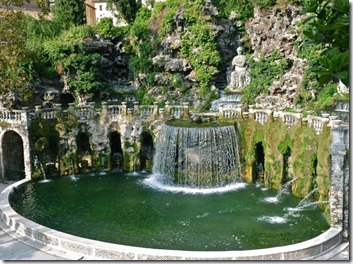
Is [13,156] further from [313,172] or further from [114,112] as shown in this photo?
[313,172]

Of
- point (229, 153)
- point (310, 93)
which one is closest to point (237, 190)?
point (229, 153)

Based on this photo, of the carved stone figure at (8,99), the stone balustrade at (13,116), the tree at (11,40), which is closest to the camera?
the tree at (11,40)

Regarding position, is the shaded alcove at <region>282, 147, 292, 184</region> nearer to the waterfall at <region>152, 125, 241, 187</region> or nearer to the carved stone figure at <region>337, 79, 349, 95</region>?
the waterfall at <region>152, 125, 241, 187</region>

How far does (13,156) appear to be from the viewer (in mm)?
22516

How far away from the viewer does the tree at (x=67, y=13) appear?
32.5 meters

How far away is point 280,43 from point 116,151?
12.0 meters

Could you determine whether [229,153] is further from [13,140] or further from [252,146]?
[13,140]

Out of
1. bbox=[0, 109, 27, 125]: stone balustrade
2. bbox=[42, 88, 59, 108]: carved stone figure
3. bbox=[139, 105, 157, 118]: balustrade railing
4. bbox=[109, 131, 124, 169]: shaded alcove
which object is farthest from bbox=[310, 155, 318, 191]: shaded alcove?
bbox=[42, 88, 59, 108]: carved stone figure

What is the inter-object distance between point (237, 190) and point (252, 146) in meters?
2.36

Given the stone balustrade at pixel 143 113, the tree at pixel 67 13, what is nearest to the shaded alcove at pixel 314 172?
the stone balustrade at pixel 143 113

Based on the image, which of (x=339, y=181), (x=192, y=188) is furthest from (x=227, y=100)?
(x=339, y=181)

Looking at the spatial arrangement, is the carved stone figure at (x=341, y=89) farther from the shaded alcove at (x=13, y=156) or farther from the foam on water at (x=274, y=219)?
the shaded alcove at (x=13, y=156)

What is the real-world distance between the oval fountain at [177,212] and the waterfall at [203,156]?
0.14 feet

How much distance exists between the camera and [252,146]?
66.4 ft
